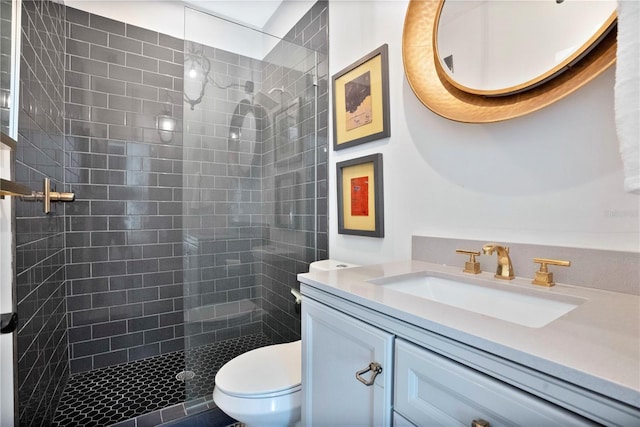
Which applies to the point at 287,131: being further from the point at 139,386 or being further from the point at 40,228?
the point at 139,386

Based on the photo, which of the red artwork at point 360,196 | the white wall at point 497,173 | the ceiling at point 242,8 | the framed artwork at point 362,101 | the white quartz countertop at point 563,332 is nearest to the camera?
the white quartz countertop at point 563,332

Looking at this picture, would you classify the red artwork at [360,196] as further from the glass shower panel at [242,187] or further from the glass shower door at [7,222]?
the glass shower door at [7,222]

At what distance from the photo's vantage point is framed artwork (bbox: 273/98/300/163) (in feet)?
6.84

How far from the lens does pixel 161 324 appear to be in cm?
229

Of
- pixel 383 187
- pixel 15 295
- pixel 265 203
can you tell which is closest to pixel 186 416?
pixel 15 295

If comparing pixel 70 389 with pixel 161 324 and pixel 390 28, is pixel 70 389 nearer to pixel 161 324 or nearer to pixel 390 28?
pixel 161 324

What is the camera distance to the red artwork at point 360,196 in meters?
1.53

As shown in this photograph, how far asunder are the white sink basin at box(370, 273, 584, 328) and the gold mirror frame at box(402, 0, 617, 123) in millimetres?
540

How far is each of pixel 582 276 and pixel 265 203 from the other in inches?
71.6

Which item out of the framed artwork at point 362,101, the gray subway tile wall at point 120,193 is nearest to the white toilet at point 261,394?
the framed artwork at point 362,101

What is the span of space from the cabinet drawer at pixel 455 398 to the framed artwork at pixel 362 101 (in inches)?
41.6

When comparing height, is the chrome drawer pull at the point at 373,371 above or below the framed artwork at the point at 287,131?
below

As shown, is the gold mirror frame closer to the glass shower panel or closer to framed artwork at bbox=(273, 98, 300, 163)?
the glass shower panel

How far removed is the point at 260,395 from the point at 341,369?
0.54 metres
